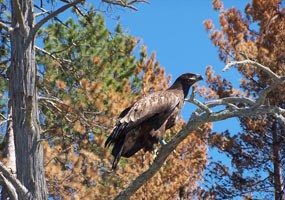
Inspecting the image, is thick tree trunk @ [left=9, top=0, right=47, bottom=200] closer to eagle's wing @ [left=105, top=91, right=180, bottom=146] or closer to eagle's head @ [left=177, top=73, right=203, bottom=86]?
eagle's wing @ [left=105, top=91, right=180, bottom=146]

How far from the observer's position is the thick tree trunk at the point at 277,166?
1405cm

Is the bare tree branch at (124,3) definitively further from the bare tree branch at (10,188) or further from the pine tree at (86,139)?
the bare tree branch at (10,188)

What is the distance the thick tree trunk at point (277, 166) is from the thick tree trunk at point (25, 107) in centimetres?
798

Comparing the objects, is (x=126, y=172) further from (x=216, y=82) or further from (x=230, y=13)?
(x=230, y=13)

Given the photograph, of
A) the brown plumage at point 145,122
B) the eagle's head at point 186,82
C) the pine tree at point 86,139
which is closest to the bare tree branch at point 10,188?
the pine tree at point 86,139

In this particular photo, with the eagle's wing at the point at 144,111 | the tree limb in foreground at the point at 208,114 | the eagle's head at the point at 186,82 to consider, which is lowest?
the tree limb in foreground at the point at 208,114

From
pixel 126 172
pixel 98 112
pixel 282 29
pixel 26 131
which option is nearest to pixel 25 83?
pixel 26 131

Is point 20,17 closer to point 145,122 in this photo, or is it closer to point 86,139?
point 145,122

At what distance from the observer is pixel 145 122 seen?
7.57 m

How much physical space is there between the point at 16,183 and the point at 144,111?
5.44 feet

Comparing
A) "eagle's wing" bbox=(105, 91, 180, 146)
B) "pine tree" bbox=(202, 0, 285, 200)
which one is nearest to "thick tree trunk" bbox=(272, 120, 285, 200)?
"pine tree" bbox=(202, 0, 285, 200)

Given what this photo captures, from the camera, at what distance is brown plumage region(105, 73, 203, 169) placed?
7.12m

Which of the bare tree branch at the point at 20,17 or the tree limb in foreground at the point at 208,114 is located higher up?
the bare tree branch at the point at 20,17

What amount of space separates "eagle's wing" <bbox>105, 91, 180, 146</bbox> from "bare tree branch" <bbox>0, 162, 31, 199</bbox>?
978mm
